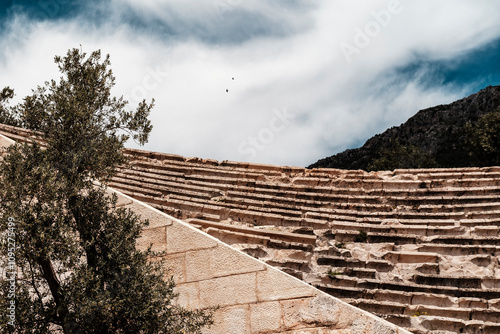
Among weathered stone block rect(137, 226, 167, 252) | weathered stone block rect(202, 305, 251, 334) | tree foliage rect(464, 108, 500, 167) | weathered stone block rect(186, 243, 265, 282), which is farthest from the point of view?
tree foliage rect(464, 108, 500, 167)

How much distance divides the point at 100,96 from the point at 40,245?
287cm

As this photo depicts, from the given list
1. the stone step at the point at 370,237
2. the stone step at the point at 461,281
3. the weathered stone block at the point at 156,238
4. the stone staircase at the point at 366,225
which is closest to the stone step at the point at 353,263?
the stone staircase at the point at 366,225

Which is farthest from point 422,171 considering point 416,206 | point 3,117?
point 3,117

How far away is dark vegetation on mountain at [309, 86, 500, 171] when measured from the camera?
96.4ft

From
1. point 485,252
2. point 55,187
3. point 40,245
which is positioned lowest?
point 485,252

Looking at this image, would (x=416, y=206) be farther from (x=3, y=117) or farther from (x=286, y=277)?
(x=3, y=117)

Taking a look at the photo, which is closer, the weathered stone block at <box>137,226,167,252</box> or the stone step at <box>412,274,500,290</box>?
the stone step at <box>412,274,500,290</box>

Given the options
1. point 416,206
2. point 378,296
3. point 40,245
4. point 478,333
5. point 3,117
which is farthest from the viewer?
point 3,117

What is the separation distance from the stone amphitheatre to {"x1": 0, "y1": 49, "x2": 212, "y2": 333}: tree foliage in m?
0.60

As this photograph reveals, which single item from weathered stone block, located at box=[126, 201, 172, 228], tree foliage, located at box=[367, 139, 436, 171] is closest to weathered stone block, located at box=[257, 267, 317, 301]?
weathered stone block, located at box=[126, 201, 172, 228]

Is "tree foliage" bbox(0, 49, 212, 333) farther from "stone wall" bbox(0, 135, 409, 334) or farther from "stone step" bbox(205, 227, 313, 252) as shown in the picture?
"stone step" bbox(205, 227, 313, 252)

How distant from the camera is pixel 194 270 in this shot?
284 inches

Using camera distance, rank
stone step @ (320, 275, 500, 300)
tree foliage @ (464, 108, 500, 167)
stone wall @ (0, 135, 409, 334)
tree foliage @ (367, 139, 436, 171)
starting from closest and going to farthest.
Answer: stone wall @ (0, 135, 409, 334) < stone step @ (320, 275, 500, 300) < tree foliage @ (464, 108, 500, 167) < tree foliage @ (367, 139, 436, 171)

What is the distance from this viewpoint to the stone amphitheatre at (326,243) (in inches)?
260
